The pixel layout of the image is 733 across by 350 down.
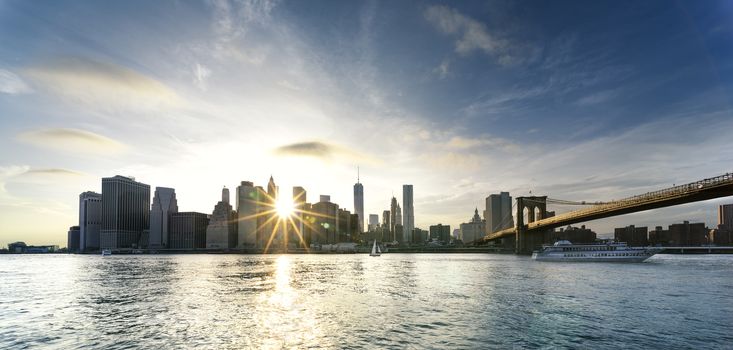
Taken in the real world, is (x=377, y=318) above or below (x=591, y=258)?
above

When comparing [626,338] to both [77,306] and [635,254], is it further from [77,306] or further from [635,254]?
[635,254]

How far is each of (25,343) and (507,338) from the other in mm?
29019

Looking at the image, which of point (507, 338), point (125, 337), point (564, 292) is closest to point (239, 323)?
point (125, 337)

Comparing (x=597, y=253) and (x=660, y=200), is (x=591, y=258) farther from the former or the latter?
(x=660, y=200)

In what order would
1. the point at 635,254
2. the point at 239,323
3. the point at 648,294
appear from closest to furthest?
the point at 239,323
the point at 648,294
the point at 635,254

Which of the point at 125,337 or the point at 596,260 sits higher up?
the point at 125,337

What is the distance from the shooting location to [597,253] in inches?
4882

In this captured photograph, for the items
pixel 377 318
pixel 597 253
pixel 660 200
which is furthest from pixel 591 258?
pixel 377 318

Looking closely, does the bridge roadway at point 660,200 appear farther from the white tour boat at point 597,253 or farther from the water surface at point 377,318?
the water surface at point 377,318

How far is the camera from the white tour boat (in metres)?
116

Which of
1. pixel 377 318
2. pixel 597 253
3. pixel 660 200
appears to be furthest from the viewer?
pixel 597 253

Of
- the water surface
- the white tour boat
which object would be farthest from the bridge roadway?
the water surface

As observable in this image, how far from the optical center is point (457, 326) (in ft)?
91.6

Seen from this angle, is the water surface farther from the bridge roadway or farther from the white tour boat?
the white tour boat
